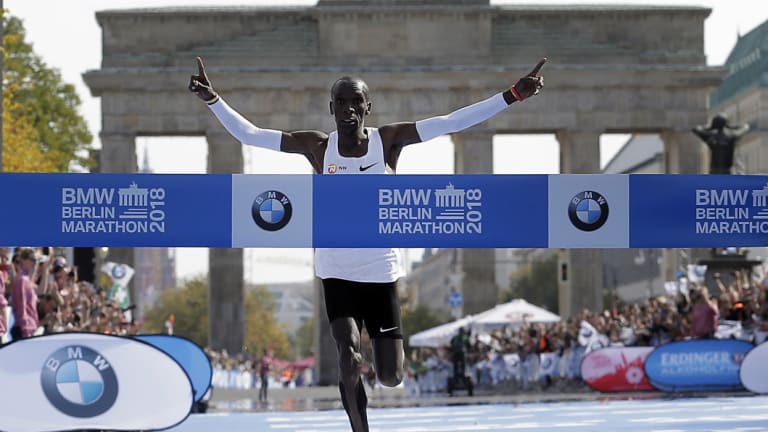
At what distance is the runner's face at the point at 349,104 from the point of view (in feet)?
32.9

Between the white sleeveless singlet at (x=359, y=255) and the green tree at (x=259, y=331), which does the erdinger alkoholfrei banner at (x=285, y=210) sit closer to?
the white sleeveless singlet at (x=359, y=255)

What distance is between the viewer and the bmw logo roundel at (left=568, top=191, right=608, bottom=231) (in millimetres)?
12102

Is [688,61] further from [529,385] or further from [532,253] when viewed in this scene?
[532,253]

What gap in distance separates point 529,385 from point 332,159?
32844mm

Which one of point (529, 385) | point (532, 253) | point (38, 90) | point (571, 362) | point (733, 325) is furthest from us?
point (532, 253)

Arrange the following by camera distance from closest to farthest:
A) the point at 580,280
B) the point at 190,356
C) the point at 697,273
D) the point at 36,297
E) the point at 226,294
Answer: the point at 190,356
the point at 36,297
the point at 697,273
the point at 580,280
the point at 226,294

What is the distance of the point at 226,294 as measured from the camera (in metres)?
72.1

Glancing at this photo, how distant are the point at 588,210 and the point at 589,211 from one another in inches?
0.5

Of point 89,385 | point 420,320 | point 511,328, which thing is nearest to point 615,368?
point 89,385

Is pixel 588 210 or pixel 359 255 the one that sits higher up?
pixel 588 210

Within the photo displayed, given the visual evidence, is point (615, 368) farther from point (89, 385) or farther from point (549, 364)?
point (89, 385)

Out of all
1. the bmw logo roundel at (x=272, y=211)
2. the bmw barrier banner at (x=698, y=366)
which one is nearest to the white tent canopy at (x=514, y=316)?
the bmw barrier banner at (x=698, y=366)

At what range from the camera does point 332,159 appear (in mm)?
10594

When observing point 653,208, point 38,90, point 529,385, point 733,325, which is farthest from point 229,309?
point 653,208
